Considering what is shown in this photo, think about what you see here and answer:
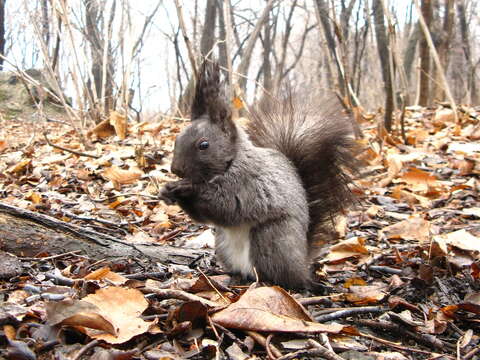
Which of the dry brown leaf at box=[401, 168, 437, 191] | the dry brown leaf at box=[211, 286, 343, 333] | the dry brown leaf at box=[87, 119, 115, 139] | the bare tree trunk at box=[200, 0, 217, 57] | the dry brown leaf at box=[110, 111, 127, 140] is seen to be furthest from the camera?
the bare tree trunk at box=[200, 0, 217, 57]

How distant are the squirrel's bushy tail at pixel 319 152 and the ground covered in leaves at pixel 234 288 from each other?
23 cm

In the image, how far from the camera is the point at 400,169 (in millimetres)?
3693

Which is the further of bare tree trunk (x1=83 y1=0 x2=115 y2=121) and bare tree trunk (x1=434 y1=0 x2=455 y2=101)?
bare tree trunk (x1=434 y1=0 x2=455 y2=101)

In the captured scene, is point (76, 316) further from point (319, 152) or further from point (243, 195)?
point (319, 152)

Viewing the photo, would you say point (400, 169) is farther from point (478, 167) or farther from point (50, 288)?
point (50, 288)

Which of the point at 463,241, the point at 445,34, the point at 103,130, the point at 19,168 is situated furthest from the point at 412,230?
the point at 445,34

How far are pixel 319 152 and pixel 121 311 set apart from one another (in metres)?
1.39

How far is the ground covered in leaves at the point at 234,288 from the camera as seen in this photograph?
4.26 ft

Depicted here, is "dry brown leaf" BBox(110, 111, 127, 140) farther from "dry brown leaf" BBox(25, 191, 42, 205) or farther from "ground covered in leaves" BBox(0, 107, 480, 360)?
"dry brown leaf" BBox(25, 191, 42, 205)

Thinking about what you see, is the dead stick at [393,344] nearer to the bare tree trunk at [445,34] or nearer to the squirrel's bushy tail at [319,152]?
the squirrel's bushy tail at [319,152]

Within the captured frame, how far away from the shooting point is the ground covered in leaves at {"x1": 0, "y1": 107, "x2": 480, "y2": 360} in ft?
4.26

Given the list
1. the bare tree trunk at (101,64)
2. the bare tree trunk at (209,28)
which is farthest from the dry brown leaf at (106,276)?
the bare tree trunk at (209,28)

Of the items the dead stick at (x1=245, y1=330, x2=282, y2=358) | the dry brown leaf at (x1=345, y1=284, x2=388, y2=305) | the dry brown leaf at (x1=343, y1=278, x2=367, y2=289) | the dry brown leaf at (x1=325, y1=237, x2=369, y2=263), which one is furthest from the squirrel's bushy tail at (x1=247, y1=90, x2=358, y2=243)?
the dead stick at (x1=245, y1=330, x2=282, y2=358)

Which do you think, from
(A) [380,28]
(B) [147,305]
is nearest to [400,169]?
(B) [147,305]
